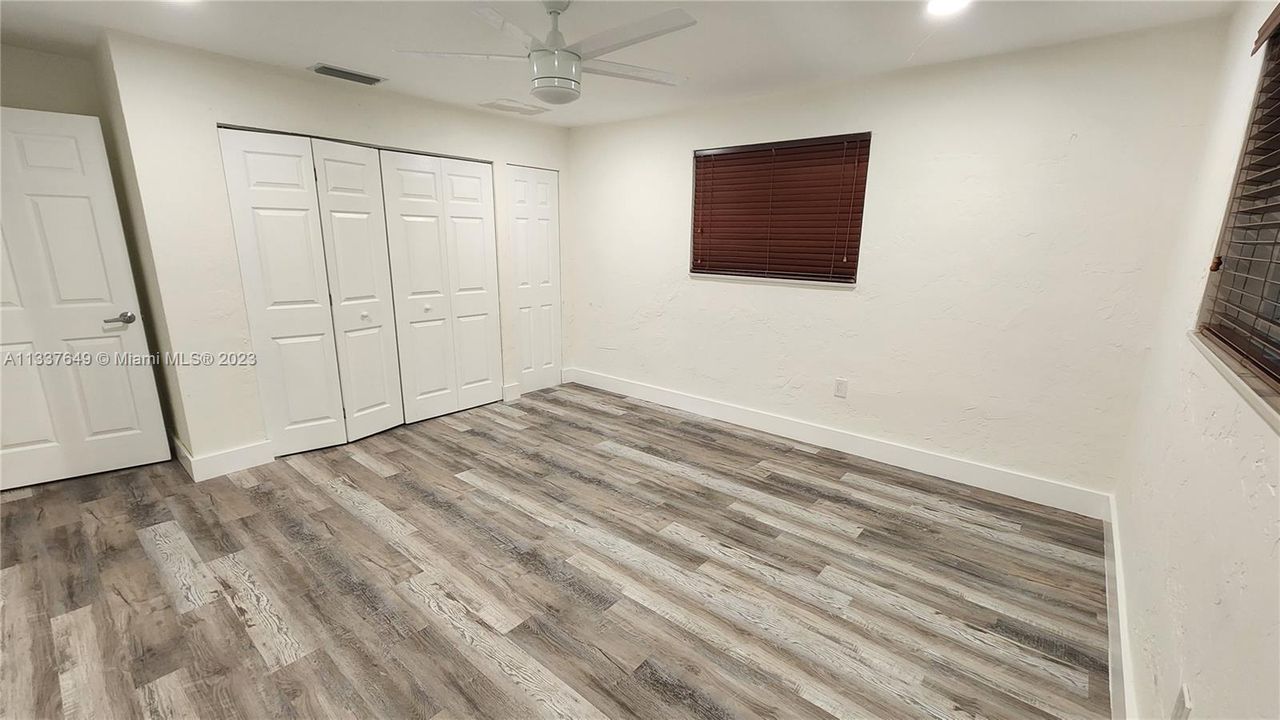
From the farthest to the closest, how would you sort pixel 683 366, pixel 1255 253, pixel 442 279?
1. pixel 683 366
2. pixel 442 279
3. pixel 1255 253

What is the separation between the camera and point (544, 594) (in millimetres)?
2148

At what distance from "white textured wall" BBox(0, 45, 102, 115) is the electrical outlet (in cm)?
521

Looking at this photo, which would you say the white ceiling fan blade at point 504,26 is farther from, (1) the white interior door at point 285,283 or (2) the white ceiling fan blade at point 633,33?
(1) the white interior door at point 285,283

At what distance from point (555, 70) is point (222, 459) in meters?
3.02

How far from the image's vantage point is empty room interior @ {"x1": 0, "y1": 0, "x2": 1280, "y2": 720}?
1.68 metres

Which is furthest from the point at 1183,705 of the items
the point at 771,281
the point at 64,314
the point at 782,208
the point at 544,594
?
the point at 64,314

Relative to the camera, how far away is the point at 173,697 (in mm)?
1651

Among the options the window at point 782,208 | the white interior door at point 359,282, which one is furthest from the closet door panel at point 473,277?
the window at point 782,208

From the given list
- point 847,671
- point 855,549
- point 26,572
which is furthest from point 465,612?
point 26,572

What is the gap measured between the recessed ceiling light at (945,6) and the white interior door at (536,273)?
3236mm

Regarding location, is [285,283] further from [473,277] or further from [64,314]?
[473,277]

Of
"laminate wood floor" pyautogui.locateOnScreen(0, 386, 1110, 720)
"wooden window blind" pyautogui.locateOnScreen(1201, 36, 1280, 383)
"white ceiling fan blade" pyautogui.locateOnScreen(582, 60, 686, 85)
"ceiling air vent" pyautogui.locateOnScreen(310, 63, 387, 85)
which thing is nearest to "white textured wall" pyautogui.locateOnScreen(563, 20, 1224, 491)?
"laminate wood floor" pyautogui.locateOnScreen(0, 386, 1110, 720)

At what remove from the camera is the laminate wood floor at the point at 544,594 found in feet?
5.55

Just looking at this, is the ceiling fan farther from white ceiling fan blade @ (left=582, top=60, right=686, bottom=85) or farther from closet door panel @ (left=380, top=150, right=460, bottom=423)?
closet door panel @ (left=380, top=150, right=460, bottom=423)
